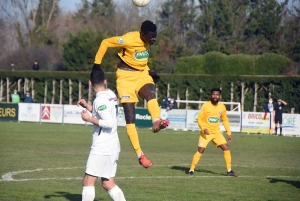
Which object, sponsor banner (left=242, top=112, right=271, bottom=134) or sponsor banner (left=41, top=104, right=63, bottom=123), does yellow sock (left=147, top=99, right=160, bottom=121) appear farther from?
sponsor banner (left=41, top=104, right=63, bottom=123)

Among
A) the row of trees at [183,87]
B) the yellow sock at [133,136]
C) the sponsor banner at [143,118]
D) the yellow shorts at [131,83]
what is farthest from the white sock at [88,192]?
the row of trees at [183,87]

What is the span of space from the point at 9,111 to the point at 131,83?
3286 centimetres

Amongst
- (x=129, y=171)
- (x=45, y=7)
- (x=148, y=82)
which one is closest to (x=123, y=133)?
(x=129, y=171)

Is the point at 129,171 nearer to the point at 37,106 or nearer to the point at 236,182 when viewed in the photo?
the point at 236,182

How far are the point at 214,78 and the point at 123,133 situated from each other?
15.9 metres

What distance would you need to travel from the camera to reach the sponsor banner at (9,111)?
4416 cm

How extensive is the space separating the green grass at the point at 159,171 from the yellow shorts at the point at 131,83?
6.16ft

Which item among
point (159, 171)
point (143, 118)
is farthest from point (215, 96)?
point (143, 118)

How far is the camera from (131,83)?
501 inches

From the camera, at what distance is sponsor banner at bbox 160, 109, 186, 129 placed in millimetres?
38688

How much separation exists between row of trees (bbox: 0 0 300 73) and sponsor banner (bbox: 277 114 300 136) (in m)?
9.13

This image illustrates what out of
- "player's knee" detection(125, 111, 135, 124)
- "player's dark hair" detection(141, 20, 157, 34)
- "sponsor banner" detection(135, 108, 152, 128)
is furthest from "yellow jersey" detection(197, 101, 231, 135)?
"sponsor banner" detection(135, 108, 152, 128)

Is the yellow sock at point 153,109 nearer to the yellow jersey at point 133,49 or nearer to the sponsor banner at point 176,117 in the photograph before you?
the yellow jersey at point 133,49

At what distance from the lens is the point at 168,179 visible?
15922 mm
